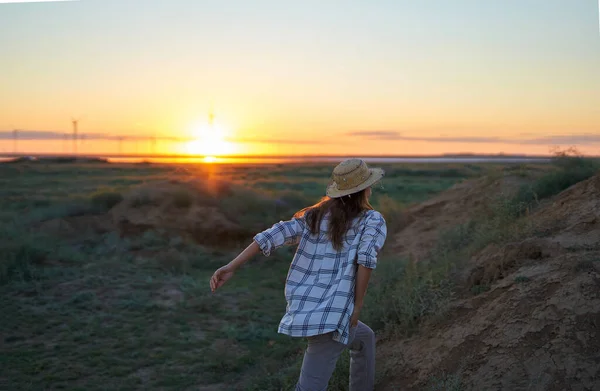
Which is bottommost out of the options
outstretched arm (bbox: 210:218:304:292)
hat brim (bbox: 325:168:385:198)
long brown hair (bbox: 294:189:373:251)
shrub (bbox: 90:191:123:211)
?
shrub (bbox: 90:191:123:211)

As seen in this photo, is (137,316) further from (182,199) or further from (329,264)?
(182,199)

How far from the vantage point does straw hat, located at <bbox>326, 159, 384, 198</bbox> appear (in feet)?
11.6

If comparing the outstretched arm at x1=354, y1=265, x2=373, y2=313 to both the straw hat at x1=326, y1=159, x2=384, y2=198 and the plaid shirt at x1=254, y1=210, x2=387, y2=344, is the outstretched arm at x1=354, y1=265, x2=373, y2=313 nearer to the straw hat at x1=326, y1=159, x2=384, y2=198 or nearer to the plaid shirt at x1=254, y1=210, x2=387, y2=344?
the plaid shirt at x1=254, y1=210, x2=387, y2=344

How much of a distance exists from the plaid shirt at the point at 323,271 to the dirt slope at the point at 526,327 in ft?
4.06

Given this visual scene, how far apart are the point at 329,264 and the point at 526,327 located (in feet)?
5.45

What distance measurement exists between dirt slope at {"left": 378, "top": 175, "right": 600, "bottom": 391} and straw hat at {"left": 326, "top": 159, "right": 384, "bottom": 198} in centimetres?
153

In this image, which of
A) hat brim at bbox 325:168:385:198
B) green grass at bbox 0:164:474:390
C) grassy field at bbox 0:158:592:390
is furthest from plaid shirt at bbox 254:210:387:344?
grassy field at bbox 0:158:592:390

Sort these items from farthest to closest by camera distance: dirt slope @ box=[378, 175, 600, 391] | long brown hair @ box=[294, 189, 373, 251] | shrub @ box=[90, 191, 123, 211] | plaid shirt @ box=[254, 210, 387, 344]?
1. shrub @ box=[90, 191, 123, 211]
2. dirt slope @ box=[378, 175, 600, 391]
3. long brown hair @ box=[294, 189, 373, 251]
4. plaid shirt @ box=[254, 210, 387, 344]

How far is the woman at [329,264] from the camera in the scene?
3363mm

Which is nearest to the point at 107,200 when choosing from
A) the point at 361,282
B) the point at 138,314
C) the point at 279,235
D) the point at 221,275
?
the point at 138,314

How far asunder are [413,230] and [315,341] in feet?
29.2

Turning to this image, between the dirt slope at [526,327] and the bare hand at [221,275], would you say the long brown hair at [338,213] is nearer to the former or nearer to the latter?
the bare hand at [221,275]

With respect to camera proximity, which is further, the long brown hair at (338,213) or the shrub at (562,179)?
the shrub at (562,179)

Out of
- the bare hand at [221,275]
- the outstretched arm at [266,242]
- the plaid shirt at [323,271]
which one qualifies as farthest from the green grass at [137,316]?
the bare hand at [221,275]
